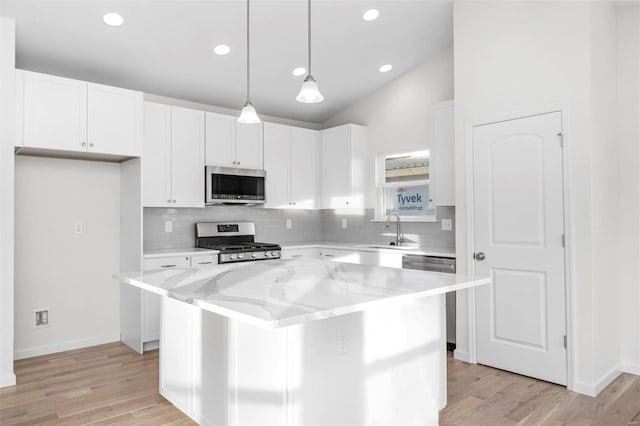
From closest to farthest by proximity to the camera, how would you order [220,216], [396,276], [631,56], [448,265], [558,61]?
[396,276]
[558,61]
[631,56]
[448,265]
[220,216]

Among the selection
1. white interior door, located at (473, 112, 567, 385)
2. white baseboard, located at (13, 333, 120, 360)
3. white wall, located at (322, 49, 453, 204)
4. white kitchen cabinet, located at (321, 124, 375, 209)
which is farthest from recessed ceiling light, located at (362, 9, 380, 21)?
white baseboard, located at (13, 333, 120, 360)

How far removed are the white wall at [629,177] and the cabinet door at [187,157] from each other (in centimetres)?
381

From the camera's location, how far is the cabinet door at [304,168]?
5512 millimetres

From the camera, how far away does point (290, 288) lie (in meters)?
2.07

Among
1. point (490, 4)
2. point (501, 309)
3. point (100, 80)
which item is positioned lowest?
point (501, 309)

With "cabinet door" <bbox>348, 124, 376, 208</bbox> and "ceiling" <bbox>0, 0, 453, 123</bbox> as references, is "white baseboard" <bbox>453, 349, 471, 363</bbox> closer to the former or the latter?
"cabinet door" <bbox>348, 124, 376, 208</bbox>

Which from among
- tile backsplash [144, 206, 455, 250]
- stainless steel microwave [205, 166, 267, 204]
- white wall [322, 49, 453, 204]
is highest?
white wall [322, 49, 453, 204]

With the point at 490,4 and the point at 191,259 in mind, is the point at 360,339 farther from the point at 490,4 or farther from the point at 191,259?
the point at 490,4

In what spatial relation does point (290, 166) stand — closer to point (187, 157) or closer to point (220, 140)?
point (220, 140)

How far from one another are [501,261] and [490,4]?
2073mm

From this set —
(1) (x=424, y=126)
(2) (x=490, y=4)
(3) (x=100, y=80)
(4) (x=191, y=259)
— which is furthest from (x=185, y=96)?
(2) (x=490, y=4)

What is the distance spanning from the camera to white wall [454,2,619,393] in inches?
121

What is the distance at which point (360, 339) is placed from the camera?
2098 mm

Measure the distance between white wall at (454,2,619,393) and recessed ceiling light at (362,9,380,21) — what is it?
0.83 metres
